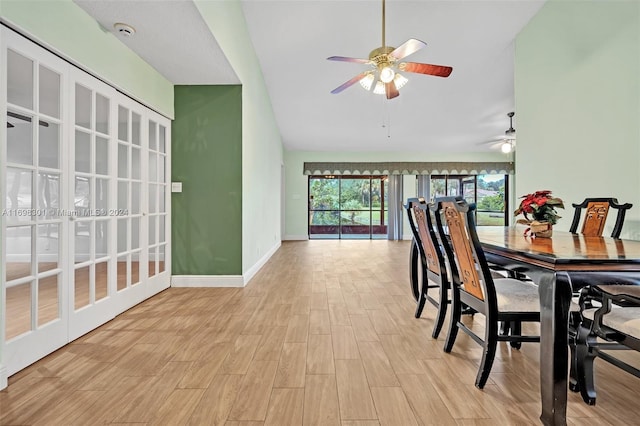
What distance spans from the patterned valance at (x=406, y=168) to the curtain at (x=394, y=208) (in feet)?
1.02

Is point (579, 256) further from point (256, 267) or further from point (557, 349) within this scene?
point (256, 267)

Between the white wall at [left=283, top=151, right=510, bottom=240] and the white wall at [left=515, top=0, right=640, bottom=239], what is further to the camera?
the white wall at [left=283, top=151, right=510, bottom=240]

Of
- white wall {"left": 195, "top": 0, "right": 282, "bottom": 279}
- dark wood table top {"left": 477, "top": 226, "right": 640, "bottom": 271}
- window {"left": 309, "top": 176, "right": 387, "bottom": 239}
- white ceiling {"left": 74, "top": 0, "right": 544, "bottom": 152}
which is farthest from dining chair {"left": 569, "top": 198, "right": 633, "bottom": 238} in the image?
window {"left": 309, "top": 176, "right": 387, "bottom": 239}

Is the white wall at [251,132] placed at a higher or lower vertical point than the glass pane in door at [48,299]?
higher

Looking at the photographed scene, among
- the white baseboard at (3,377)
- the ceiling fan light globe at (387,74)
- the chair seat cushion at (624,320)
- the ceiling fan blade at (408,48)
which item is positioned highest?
the ceiling fan blade at (408,48)

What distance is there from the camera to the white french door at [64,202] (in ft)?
5.97

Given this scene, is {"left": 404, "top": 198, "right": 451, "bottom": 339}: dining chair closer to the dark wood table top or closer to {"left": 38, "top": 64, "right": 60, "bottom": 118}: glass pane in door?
the dark wood table top

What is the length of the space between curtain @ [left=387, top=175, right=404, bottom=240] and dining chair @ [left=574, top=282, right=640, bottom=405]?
7.44 meters

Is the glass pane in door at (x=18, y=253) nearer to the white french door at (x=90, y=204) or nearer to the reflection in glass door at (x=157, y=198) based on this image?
the white french door at (x=90, y=204)

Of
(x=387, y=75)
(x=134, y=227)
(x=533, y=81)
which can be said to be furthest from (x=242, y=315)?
(x=533, y=81)

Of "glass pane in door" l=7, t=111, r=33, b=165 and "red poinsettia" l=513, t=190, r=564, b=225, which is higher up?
"glass pane in door" l=7, t=111, r=33, b=165

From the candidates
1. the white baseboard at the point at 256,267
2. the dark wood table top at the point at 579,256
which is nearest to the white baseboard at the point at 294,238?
the white baseboard at the point at 256,267

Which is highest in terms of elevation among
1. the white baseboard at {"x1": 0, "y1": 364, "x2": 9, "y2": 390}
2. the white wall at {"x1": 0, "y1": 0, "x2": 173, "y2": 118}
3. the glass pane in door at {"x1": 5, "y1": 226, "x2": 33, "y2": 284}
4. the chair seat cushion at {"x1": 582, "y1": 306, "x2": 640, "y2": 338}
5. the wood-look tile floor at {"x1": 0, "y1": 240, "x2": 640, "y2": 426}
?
the white wall at {"x1": 0, "y1": 0, "x2": 173, "y2": 118}

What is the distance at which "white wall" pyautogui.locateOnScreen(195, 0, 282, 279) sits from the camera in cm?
313
